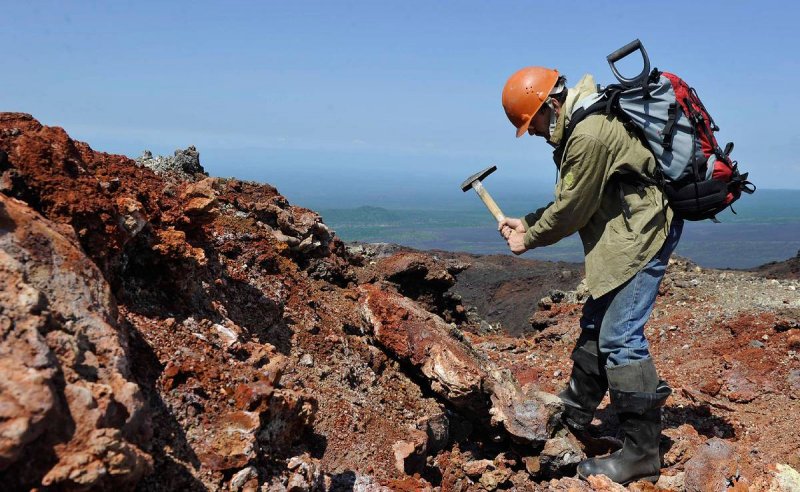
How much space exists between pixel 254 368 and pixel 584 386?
8.79ft

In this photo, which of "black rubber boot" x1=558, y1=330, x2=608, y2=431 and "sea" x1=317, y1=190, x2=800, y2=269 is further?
"sea" x1=317, y1=190, x2=800, y2=269

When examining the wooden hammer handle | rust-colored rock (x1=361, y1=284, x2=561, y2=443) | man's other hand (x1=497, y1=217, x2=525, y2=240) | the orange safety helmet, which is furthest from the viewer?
the wooden hammer handle

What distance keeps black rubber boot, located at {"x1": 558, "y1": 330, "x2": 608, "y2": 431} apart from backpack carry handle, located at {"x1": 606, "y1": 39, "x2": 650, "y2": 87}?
6.34 ft

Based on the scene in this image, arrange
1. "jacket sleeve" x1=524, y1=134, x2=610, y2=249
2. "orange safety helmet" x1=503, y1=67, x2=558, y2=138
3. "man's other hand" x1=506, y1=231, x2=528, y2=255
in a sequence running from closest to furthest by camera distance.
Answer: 1. "jacket sleeve" x1=524, y1=134, x2=610, y2=249
2. "orange safety helmet" x1=503, y1=67, x2=558, y2=138
3. "man's other hand" x1=506, y1=231, x2=528, y2=255

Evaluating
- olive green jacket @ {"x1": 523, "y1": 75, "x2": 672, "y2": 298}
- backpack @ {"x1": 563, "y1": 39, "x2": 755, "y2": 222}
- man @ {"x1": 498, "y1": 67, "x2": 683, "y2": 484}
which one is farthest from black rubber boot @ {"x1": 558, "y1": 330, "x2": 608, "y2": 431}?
backpack @ {"x1": 563, "y1": 39, "x2": 755, "y2": 222}

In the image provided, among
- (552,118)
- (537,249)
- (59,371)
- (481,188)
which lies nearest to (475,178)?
(481,188)

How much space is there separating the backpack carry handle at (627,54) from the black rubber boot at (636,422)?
192 cm

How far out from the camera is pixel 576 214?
4184 mm

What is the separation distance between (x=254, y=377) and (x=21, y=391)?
1.55 m

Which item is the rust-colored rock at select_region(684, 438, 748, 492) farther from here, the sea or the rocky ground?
the sea

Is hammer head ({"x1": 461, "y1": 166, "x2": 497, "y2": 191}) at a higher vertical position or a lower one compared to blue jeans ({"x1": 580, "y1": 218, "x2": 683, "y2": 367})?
higher

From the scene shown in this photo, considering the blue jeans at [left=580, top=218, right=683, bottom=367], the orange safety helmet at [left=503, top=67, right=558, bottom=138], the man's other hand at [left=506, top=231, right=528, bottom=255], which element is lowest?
the blue jeans at [left=580, top=218, right=683, bottom=367]

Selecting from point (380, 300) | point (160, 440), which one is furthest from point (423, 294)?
point (160, 440)

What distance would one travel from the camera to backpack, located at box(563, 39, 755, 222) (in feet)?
13.2
